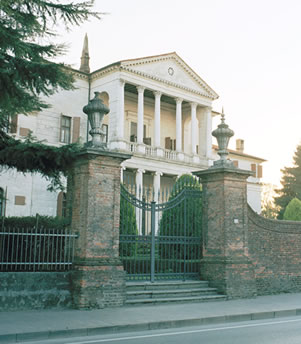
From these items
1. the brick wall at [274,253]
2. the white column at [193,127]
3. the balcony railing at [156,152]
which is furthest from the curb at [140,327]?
the white column at [193,127]

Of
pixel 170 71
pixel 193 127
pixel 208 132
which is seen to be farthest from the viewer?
pixel 208 132

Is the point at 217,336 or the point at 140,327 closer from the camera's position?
the point at 217,336

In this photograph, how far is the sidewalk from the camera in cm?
785

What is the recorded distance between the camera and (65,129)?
1262 inches

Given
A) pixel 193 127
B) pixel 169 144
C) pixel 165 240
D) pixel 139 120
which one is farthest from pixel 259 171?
pixel 165 240

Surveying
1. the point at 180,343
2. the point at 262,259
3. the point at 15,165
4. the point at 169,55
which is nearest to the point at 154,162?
the point at 169,55

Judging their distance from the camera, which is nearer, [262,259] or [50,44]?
[50,44]

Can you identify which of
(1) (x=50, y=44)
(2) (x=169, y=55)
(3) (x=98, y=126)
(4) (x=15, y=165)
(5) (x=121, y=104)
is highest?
(2) (x=169, y=55)

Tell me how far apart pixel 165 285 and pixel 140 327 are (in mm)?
3728

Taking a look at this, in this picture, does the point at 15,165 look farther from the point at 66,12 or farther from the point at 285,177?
the point at 285,177

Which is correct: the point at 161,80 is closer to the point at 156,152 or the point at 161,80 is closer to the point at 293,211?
the point at 156,152

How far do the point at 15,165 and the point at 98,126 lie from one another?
2.29 m

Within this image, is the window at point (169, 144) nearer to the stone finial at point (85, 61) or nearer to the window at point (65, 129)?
the stone finial at point (85, 61)

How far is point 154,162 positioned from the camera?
33656mm
